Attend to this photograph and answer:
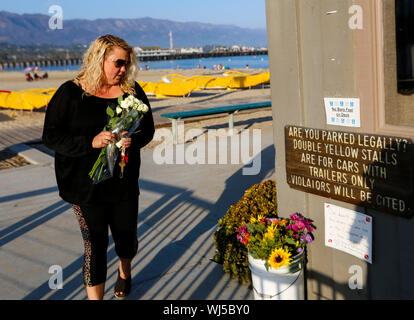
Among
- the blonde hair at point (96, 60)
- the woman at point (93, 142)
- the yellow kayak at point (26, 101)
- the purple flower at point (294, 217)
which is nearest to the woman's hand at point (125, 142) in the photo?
the woman at point (93, 142)

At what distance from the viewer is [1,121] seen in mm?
17016

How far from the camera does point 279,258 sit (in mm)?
3092

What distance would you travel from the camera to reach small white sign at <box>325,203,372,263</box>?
3.00 m

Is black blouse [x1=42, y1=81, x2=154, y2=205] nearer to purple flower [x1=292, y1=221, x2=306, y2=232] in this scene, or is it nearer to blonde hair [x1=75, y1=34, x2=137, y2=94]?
blonde hair [x1=75, y1=34, x2=137, y2=94]

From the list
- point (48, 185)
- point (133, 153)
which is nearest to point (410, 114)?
point (133, 153)

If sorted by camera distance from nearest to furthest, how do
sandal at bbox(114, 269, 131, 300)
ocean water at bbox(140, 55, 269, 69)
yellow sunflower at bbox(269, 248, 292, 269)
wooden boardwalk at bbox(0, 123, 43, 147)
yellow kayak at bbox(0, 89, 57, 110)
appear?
yellow sunflower at bbox(269, 248, 292, 269), sandal at bbox(114, 269, 131, 300), wooden boardwalk at bbox(0, 123, 43, 147), yellow kayak at bbox(0, 89, 57, 110), ocean water at bbox(140, 55, 269, 69)

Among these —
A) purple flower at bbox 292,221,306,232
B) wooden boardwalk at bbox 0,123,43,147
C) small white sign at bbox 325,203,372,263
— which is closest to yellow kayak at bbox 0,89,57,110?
wooden boardwalk at bbox 0,123,43,147

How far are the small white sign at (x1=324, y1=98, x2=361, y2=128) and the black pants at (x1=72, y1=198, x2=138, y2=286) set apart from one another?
4.99ft

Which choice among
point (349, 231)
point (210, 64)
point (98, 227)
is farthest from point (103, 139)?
point (210, 64)

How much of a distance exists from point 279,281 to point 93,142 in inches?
60.5

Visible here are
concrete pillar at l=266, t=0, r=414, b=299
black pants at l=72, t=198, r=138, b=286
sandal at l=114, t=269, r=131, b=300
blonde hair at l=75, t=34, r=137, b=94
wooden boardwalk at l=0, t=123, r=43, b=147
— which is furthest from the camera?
wooden boardwalk at l=0, t=123, r=43, b=147

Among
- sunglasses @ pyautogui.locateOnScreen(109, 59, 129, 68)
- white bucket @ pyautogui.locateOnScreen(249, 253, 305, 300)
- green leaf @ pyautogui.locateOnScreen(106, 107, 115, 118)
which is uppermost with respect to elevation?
sunglasses @ pyautogui.locateOnScreen(109, 59, 129, 68)

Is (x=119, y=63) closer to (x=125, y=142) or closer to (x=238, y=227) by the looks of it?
(x=125, y=142)

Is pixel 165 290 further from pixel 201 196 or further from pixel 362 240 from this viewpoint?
pixel 201 196
